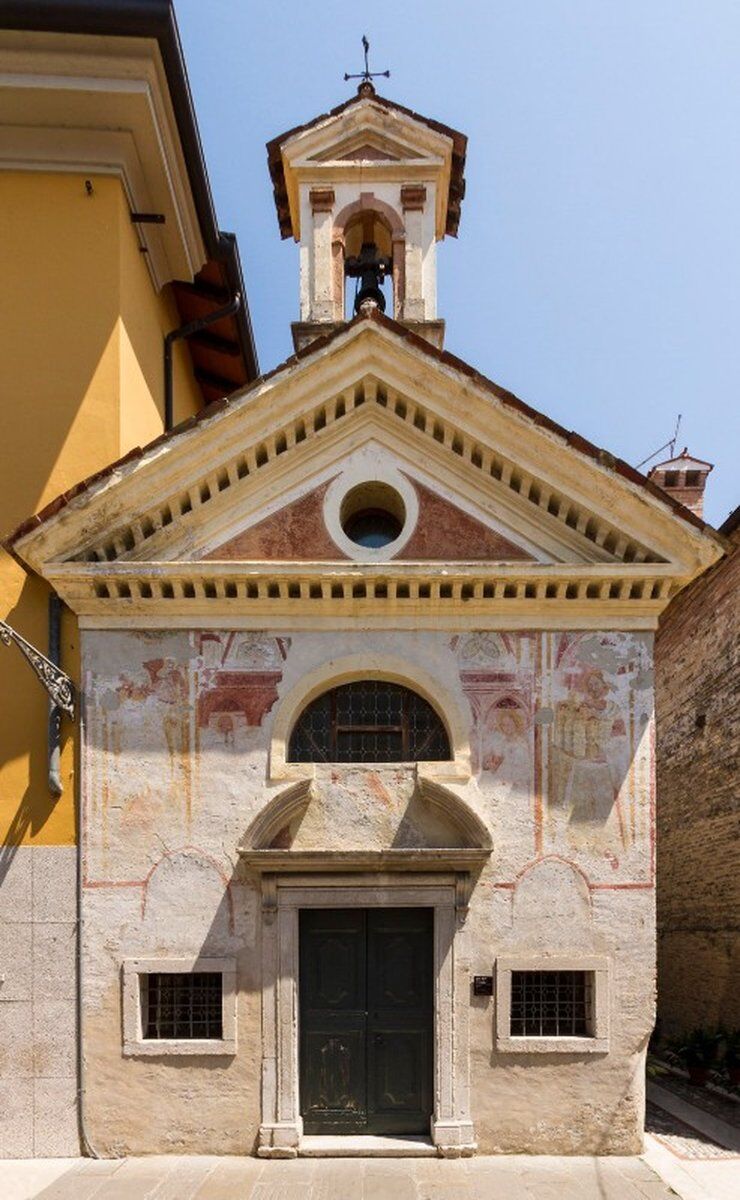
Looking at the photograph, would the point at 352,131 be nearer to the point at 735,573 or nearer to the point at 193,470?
the point at 193,470

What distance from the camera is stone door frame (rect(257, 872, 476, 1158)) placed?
9.11 m

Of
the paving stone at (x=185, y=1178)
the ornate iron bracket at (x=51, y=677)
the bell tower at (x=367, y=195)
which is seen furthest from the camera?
the bell tower at (x=367, y=195)

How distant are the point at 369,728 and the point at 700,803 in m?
7.51

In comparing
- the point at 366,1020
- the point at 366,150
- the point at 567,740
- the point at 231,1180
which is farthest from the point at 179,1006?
the point at 366,150

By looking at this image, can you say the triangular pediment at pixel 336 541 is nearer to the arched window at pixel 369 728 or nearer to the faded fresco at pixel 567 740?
the faded fresco at pixel 567 740

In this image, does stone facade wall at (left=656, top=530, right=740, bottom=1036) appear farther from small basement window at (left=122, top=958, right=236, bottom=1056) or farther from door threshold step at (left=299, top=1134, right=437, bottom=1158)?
small basement window at (left=122, top=958, right=236, bottom=1056)

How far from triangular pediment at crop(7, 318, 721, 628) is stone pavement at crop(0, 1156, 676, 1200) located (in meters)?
5.07

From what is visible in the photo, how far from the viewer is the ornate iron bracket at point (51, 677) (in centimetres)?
874

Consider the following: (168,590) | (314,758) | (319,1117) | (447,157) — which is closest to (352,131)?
(447,157)

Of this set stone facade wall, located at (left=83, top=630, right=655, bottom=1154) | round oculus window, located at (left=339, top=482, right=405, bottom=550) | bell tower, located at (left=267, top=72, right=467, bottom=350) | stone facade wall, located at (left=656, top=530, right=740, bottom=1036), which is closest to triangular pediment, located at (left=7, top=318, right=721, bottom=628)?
round oculus window, located at (left=339, top=482, right=405, bottom=550)

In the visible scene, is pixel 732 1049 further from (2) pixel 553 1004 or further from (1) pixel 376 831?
(1) pixel 376 831

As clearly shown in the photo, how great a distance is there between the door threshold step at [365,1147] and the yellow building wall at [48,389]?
361cm

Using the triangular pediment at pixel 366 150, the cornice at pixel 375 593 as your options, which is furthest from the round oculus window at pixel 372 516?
the triangular pediment at pixel 366 150

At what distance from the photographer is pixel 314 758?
32.1 feet
